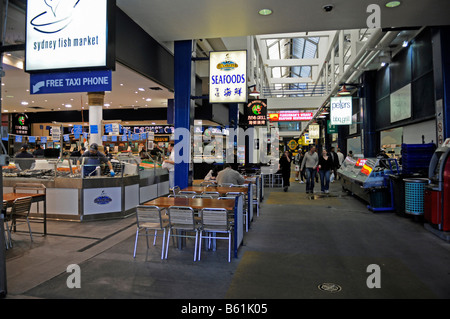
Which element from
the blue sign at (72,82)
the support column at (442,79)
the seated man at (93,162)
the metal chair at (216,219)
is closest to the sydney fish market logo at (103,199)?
the seated man at (93,162)

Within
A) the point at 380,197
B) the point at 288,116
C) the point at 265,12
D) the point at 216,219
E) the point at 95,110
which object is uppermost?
the point at 265,12

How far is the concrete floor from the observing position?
342 cm

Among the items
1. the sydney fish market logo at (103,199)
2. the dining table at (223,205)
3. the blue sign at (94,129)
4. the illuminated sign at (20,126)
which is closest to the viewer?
the dining table at (223,205)

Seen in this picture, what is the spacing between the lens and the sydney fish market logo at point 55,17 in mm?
3688

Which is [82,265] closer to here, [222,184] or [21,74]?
[222,184]

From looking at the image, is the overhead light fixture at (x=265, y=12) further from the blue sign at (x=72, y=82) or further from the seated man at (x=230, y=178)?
the blue sign at (x=72, y=82)

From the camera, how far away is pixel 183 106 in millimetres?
8703

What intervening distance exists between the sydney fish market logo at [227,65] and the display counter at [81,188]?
3448 mm

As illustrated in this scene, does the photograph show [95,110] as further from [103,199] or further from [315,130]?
[315,130]

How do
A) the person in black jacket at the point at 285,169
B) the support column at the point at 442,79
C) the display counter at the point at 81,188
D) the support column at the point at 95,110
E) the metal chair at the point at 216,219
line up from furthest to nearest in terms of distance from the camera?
the person in black jacket at the point at 285,169 < the support column at the point at 95,110 < the support column at the point at 442,79 < the display counter at the point at 81,188 < the metal chair at the point at 216,219

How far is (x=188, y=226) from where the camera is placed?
4539 millimetres

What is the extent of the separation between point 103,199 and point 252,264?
4.30 m

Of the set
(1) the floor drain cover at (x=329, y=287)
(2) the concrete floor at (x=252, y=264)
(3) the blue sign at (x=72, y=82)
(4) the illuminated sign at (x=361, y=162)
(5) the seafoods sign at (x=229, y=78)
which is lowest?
(1) the floor drain cover at (x=329, y=287)

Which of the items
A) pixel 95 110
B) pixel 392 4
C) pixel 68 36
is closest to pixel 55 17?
pixel 68 36
